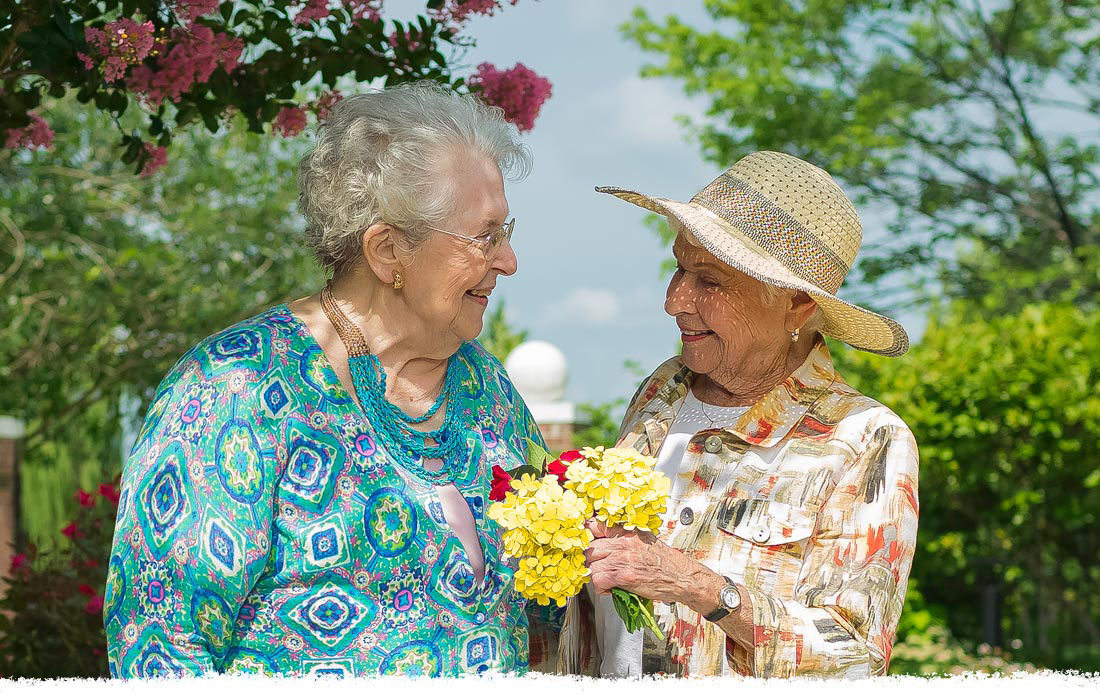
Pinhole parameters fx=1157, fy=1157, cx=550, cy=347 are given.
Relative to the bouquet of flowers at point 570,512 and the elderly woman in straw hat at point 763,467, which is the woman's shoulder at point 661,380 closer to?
the elderly woman in straw hat at point 763,467

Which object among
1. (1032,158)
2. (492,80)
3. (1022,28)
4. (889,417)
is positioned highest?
(1022,28)

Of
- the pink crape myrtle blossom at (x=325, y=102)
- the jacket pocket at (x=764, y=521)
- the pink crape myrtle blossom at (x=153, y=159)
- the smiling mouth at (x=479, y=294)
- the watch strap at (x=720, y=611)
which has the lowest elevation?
the watch strap at (x=720, y=611)

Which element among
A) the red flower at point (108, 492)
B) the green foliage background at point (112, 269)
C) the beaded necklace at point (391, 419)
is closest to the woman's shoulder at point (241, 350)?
the beaded necklace at point (391, 419)

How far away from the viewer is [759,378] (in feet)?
9.71

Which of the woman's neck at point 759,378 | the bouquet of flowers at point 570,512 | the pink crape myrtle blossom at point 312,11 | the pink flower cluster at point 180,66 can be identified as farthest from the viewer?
the pink crape myrtle blossom at point 312,11

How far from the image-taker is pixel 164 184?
37.8 feet

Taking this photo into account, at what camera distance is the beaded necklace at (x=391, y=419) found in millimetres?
2688

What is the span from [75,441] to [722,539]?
11.2 metres

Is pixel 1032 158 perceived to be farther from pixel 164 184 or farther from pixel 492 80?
pixel 492 80

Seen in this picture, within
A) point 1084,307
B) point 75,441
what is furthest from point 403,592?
point 1084,307

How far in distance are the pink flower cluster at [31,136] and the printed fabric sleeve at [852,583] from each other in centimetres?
263

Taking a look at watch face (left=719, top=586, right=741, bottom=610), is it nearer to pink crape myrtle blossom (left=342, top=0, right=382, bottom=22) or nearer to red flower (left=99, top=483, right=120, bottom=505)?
pink crape myrtle blossom (left=342, top=0, right=382, bottom=22)

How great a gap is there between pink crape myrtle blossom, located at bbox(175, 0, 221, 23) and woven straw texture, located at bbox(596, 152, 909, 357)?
1.36 meters

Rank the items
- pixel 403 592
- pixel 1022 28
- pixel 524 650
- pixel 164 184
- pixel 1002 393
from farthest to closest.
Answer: pixel 1022 28 → pixel 164 184 → pixel 1002 393 → pixel 524 650 → pixel 403 592
